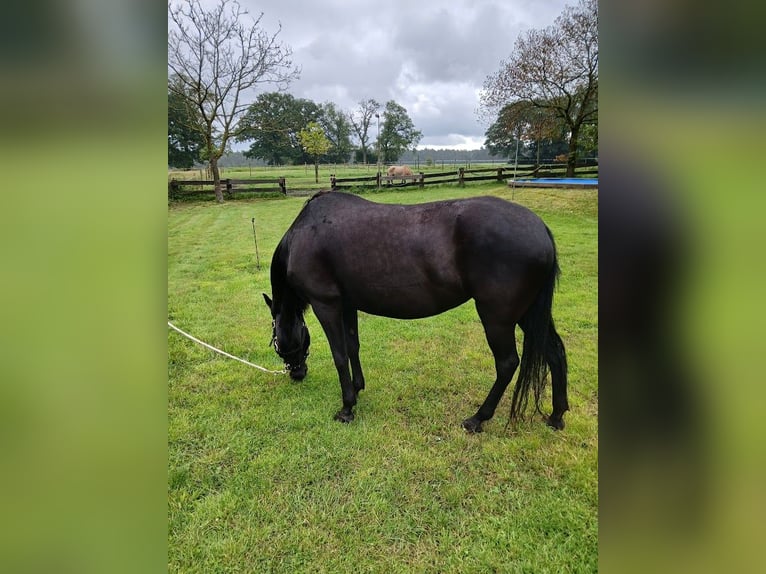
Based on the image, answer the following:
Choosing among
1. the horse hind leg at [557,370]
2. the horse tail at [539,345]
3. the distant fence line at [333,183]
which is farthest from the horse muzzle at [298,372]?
the distant fence line at [333,183]

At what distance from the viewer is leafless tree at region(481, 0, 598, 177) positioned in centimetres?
131

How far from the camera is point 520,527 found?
2.14 meters

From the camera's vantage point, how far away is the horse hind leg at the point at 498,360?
106 inches

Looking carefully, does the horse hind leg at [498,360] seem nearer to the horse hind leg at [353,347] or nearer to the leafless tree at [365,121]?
the horse hind leg at [353,347]

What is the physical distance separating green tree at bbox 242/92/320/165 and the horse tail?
15.5m


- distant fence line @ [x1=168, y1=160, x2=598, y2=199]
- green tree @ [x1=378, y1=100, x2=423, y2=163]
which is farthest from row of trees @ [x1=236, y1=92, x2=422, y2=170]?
distant fence line @ [x1=168, y1=160, x2=598, y2=199]

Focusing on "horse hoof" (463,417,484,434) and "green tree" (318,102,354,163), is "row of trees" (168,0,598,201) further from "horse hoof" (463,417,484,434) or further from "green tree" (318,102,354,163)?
"green tree" (318,102,354,163)

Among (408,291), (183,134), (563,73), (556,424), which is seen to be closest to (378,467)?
(408,291)

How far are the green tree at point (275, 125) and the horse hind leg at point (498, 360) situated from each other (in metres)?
15.4

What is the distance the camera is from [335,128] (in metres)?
32.2
